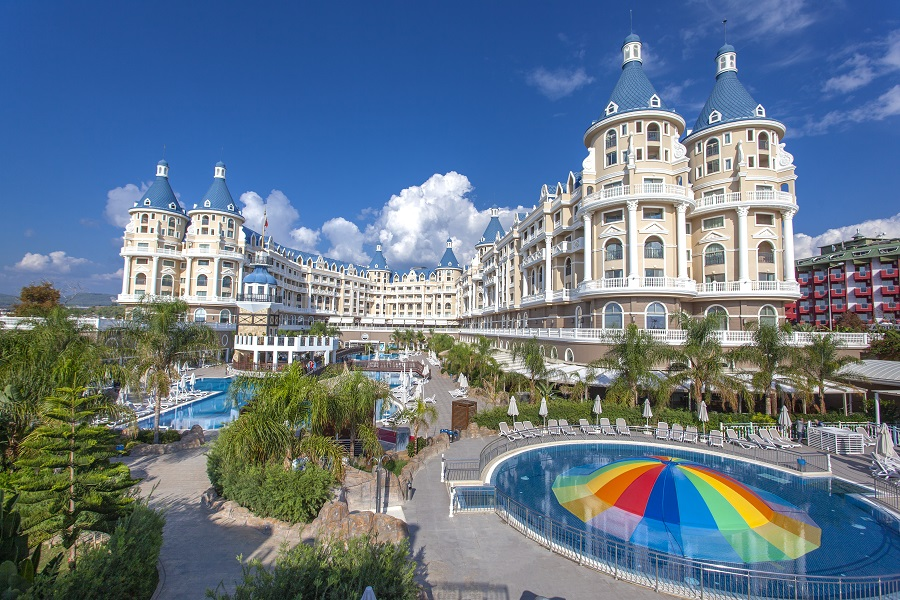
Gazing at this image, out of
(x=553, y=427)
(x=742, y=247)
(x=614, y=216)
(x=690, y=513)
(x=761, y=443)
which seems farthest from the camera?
Answer: (x=614, y=216)

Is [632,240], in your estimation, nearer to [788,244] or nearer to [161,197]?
[788,244]

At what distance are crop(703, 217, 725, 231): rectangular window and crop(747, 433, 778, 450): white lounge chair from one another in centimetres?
1885

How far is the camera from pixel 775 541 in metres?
10.4

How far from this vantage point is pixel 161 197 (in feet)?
174

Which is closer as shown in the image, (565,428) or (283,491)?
(283,491)

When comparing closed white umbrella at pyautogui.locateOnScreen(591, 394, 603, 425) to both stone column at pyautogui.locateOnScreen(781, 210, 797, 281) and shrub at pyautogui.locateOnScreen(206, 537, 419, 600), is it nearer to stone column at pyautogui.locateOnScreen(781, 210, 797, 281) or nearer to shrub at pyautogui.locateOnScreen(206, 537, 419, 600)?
shrub at pyautogui.locateOnScreen(206, 537, 419, 600)

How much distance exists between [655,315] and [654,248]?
4.74 m

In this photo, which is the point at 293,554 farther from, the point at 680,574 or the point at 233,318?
the point at 233,318

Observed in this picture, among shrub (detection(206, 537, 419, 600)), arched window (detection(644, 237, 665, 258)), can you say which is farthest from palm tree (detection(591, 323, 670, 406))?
shrub (detection(206, 537, 419, 600))

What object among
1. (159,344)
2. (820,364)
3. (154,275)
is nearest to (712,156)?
(820,364)

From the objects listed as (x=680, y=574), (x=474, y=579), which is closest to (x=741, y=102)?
(x=680, y=574)

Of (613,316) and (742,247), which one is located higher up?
(742,247)

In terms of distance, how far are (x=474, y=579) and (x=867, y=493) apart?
13995 millimetres

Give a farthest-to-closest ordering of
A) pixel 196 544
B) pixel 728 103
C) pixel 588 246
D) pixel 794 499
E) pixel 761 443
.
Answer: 1. pixel 728 103
2. pixel 588 246
3. pixel 761 443
4. pixel 794 499
5. pixel 196 544
